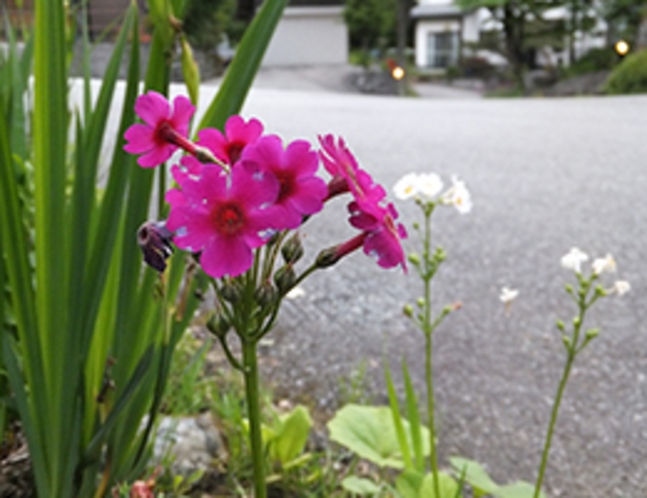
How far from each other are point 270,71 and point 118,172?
19.2m

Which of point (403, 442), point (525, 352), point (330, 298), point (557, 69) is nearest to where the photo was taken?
Result: point (403, 442)

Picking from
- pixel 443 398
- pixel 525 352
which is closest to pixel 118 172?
pixel 443 398

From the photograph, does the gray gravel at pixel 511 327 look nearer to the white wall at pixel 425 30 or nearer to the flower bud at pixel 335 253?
the flower bud at pixel 335 253

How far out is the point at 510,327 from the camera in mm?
2115

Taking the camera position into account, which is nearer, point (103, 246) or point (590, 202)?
point (103, 246)

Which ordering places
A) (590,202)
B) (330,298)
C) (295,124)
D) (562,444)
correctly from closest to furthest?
1. (562,444)
2. (330,298)
3. (590,202)
4. (295,124)

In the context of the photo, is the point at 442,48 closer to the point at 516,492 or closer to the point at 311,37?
the point at 311,37

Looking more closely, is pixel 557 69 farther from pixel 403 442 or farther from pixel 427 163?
pixel 403 442

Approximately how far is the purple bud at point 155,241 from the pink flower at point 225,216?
35 mm

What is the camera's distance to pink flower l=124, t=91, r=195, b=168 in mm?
624

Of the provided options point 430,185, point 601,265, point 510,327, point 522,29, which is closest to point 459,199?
point 430,185

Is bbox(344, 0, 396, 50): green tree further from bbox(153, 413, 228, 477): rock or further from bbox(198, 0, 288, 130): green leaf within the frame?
bbox(198, 0, 288, 130): green leaf

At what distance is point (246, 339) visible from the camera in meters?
0.62

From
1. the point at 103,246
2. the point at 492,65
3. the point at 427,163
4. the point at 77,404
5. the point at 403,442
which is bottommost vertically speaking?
the point at 492,65
